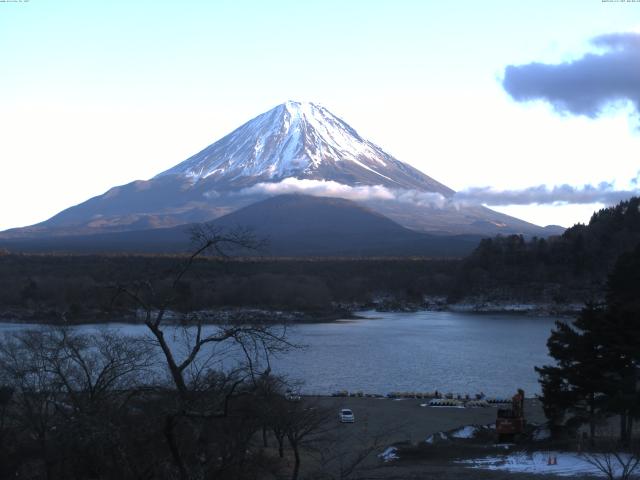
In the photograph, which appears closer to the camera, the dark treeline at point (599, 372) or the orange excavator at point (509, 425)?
the dark treeline at point (599, 372)

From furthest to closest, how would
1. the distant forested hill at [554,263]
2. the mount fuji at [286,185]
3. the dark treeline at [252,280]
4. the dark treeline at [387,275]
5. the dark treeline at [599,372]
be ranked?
1. the mount fuji at [286,185]
2. the distant forested hill at [554,263]
3. the dark treeline at [387,275]
4. the dark treeline at [252,280]
5. the dark treeline at [599,372]

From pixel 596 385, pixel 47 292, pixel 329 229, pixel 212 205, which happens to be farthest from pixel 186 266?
pixel 212 205

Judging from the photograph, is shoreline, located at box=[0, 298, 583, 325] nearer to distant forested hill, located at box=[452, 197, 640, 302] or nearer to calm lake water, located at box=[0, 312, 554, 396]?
distant forested hill, located at box=[452, 197, 640, 302]

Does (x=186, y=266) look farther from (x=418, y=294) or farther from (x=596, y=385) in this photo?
(x=418, y=294)

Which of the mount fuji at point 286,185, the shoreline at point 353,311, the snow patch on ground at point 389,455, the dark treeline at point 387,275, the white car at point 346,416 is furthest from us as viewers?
the mount fuji at point 286,185

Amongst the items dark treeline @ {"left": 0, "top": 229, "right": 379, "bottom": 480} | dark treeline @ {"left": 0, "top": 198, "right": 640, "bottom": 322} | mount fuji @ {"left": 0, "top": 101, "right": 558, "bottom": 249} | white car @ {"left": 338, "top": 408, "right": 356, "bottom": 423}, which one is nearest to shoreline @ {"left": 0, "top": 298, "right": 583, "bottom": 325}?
dark treeline @ {"left": 0, "top": 198, "right": 640, "bottom": 322}

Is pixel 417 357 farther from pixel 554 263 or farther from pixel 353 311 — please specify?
pixel 554 263

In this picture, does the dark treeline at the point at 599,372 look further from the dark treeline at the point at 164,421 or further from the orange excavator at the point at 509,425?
the dark treeline at the point at 164,421

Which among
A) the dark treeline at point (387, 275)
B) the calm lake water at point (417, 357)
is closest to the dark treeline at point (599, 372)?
the calm lake water at point (417, 357)
